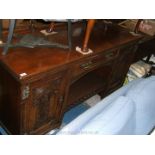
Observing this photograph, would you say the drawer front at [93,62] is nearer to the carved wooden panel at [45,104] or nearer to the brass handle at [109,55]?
the brass handle at [109,55]

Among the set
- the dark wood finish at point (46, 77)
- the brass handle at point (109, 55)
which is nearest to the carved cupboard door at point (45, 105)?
the dark wood finish at point (46, 77)

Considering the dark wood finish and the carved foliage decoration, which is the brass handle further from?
the carved foliage decoration

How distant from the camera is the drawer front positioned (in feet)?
5.48

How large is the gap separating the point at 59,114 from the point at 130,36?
39.8 inches

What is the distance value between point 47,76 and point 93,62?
18.9 inches

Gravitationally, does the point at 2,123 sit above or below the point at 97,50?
below

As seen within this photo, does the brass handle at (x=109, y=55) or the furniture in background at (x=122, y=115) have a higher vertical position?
the brass handle at (x=109, y=55)

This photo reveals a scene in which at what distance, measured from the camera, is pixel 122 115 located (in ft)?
4.01

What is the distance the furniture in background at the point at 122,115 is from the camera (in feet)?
3.74

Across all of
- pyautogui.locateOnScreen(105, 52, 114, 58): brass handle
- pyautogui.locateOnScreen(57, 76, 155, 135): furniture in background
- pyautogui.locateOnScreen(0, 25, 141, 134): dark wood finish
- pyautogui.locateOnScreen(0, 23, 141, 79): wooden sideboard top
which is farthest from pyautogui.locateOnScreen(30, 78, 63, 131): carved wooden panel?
pyautogui.locateOnScreen(105, 52, 114, 58): brass handle

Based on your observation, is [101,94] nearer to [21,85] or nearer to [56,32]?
[56,32]

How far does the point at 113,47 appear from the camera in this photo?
6.17ft
